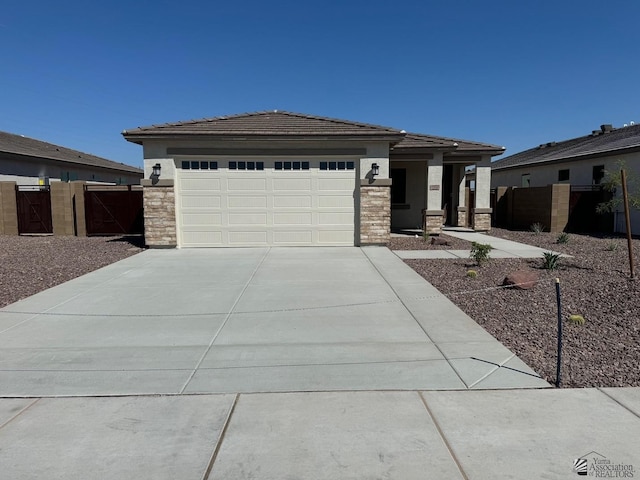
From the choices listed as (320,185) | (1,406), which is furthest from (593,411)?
(320,185)

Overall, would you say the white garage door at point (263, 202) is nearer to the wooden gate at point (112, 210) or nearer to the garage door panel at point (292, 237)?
the garage door panel at point (292, 237)

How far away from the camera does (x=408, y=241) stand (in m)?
16.3

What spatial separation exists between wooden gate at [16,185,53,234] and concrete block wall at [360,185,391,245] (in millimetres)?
13968

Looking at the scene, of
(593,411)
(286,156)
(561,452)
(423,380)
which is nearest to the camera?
(561,452)

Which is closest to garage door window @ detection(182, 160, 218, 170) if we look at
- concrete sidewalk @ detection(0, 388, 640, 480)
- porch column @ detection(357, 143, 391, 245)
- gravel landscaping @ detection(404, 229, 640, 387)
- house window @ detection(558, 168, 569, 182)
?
porch column @ detection(357, 143, 391, 245)

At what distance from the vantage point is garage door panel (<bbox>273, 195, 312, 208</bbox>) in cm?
1444

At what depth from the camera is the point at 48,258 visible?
1300 cm

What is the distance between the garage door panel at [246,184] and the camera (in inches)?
563

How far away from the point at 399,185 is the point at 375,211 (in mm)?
6608

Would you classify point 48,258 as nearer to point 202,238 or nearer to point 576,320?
point 202,238

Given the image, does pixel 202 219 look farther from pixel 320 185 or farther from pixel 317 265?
pixel 317 265

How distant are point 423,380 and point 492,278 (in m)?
5.71

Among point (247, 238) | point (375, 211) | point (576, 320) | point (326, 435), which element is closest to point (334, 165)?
point (375, 211)

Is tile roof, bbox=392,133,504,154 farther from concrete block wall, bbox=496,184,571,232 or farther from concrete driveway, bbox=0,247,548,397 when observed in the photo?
concrete driveway, bbox=0,247,548,397
